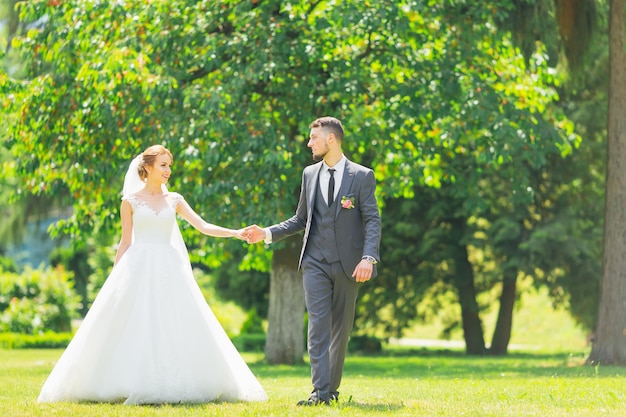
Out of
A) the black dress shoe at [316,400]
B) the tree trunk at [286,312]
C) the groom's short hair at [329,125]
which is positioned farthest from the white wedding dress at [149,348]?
the tree trunk at [286,312]

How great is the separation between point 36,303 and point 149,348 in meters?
19.3

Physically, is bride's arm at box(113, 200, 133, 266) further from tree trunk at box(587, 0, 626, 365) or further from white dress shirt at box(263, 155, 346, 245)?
tree trunk at box(587, 0, 626, 365)

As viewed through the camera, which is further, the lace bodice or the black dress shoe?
the lace bodice

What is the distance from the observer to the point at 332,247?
809 centimetres

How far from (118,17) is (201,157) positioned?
2852mm

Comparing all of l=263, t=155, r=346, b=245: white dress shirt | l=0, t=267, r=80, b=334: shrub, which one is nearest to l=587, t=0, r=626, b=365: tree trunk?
l=263, t=155, r=346, b=245: white dress shirt

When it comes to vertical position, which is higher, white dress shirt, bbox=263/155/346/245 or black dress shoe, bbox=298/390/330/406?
white dress shirt, bbox=263/155/346/245

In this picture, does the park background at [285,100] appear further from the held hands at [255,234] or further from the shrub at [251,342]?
the held hands at [255,234]

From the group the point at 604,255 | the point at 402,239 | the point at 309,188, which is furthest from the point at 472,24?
the point at 309,188

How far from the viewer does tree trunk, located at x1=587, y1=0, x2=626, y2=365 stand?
600 inches

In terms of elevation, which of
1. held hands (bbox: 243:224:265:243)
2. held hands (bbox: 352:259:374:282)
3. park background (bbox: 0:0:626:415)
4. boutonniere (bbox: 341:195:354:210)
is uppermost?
park background (bbox: 0:0:626:415)

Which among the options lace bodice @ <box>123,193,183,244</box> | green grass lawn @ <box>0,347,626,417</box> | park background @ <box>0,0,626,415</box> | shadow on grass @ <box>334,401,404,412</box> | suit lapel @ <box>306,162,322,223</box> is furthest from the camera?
park background @ <box>0,0,626,415</box>

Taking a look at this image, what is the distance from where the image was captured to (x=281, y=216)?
1564cm

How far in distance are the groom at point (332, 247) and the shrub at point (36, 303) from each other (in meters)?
19.0
